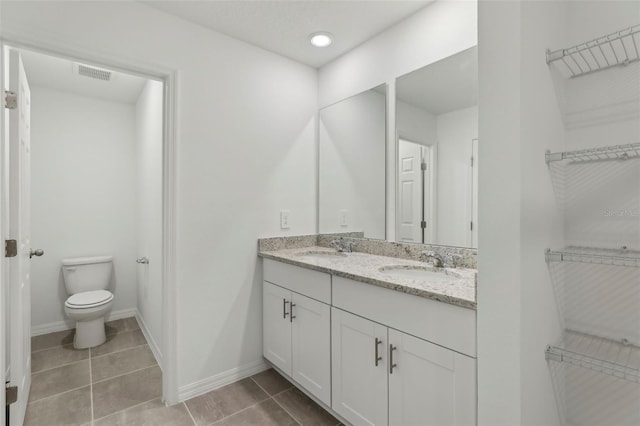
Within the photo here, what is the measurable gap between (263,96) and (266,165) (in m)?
0.50

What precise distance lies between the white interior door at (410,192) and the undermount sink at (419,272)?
0.26 meters

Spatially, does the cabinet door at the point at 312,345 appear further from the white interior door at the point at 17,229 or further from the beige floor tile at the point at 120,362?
the white interior door at the point at 17,229

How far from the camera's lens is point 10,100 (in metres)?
1.54

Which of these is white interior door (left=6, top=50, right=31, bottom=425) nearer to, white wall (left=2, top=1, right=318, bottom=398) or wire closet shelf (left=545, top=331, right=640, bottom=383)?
white wall (left=2, top=1, right=318, bottom=398)

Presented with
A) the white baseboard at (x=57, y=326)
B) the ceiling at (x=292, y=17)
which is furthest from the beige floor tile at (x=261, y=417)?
the ceiling at (x=292, y=17)

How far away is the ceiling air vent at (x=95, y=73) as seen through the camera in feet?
8.38

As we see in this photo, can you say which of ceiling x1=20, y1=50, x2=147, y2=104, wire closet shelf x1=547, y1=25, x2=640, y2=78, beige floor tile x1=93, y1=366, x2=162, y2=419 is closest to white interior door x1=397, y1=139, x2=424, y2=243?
wire closet shelf x1=547, y1=25, x2=640, y2=78

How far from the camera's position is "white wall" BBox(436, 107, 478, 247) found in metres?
1.78

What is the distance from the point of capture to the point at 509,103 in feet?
3.37

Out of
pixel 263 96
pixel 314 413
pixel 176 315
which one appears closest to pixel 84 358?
pixel 176 315

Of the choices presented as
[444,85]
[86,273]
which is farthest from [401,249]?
[86,273]

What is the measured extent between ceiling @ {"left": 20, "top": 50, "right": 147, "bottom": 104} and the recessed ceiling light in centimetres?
161

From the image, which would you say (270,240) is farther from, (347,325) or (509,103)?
(509,103)

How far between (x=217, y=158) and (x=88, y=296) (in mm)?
1887
